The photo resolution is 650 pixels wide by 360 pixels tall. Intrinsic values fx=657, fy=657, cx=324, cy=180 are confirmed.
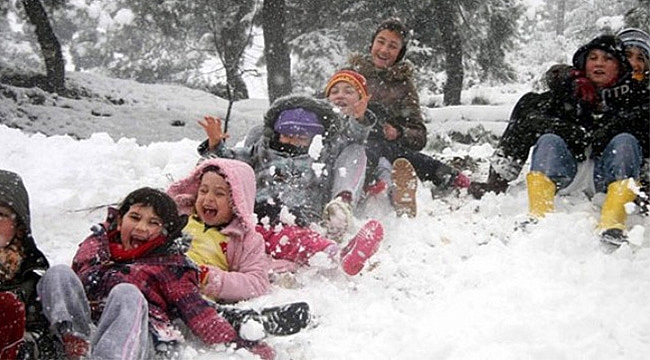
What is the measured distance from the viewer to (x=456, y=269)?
3.88 metres

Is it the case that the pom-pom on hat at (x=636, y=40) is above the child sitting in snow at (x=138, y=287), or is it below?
above

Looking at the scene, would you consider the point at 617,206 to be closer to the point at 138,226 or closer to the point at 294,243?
the point at 294,243

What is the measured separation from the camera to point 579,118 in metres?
4.74

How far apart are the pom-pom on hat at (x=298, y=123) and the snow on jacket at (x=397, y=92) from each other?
0.95 m

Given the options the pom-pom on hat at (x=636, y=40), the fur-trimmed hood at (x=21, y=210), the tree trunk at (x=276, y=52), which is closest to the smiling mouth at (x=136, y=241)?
the fur-trimmed hood at (x=21, y=210)

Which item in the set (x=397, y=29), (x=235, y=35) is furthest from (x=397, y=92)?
(x=235, y=35)

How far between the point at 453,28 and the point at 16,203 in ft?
33.7

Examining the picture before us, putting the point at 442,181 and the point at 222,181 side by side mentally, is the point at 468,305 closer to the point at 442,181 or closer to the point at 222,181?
the point at 222,181

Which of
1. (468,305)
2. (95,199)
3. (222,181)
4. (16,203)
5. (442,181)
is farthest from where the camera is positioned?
(442,181)

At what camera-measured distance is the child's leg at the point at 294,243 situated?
388cm

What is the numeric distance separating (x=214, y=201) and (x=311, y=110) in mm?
1383

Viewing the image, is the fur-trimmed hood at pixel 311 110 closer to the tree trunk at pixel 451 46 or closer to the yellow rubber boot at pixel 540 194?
the yellow rubber boot at pixel 540 194

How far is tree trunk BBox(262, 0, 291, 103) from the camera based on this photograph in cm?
1041

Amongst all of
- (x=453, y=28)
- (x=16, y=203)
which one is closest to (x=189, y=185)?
(x=16, y=203)
